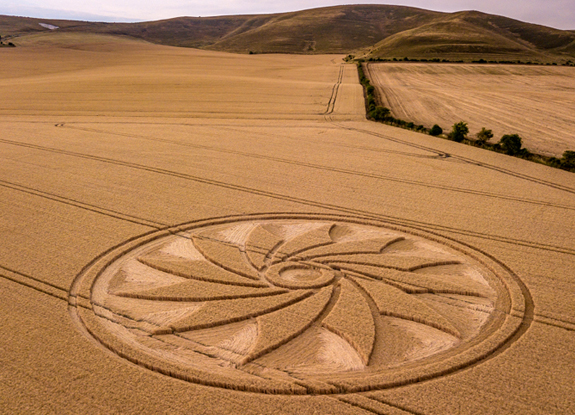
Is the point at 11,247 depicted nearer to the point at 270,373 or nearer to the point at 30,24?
the point at 270,373

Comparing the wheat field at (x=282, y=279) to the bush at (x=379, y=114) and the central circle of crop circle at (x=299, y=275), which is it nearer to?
the central circle of crop circle at (x=299, y=275)

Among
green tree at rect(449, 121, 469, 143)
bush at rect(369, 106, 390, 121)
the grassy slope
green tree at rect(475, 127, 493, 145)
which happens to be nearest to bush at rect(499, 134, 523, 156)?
green tree at rect(475, 127, 493, 145)

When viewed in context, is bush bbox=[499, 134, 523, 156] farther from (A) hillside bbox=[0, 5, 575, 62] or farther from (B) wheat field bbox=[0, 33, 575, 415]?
(A) hillside bbox=[0, 5, 575, 62]

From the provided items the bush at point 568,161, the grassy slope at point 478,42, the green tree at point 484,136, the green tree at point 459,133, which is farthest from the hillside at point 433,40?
the bush at point 568,161


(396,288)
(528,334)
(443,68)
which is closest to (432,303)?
(396,288)

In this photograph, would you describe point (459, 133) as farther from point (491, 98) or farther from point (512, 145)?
point (491, 98)
